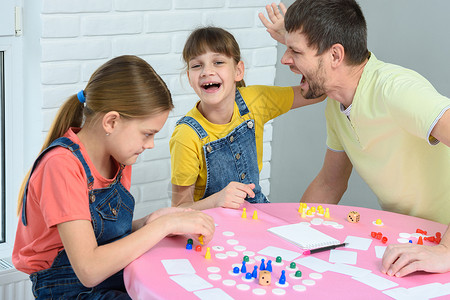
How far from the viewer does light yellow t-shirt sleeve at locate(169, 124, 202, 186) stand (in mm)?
2039

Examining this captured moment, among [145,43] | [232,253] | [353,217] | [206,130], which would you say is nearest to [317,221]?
[353,217]

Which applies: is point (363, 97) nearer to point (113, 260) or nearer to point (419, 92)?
point (419, 92)

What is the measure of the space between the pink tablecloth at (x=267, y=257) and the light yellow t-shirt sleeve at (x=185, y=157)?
31 cm

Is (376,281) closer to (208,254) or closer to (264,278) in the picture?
(264,278)

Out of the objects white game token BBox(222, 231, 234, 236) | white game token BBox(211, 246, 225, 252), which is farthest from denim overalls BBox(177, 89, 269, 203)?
white game token BBox(211, 246, 225, 252)

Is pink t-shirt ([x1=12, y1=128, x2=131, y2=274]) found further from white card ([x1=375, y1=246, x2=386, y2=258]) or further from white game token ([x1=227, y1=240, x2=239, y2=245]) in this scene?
white card ([x1=375, y1=246, x2=386, y2=258])

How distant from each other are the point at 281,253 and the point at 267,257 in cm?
4

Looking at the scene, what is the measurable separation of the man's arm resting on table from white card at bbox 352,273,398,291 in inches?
37.5

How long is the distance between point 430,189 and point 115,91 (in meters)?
1.00

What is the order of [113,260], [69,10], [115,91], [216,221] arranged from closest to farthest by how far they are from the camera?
[113,260] → [115,91] → [216,221] → [69,10]

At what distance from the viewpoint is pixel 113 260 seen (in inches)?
55.6

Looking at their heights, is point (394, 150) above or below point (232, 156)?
above

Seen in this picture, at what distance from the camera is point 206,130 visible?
210 centimetres

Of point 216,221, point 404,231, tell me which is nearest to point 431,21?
point 404,231
